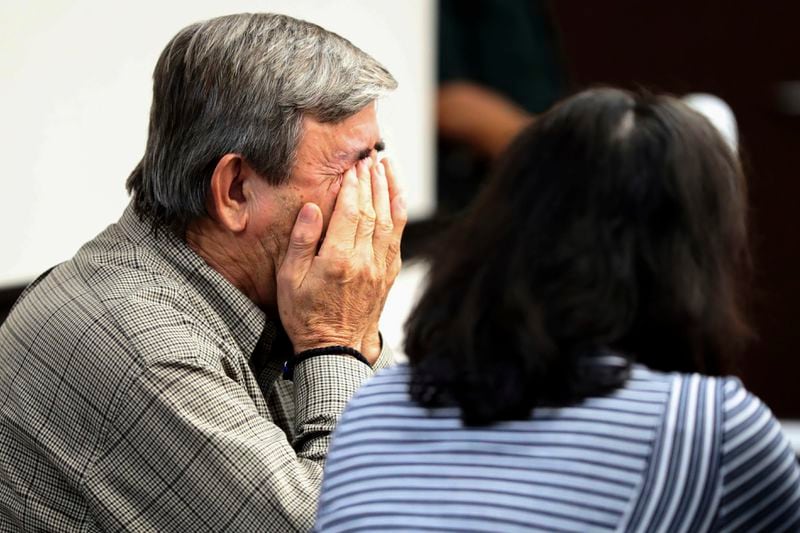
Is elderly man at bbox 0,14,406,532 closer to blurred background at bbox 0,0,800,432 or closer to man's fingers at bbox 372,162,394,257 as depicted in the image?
man's fingers at bbox 372,162,394,257

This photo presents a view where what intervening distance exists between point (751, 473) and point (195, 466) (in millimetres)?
769

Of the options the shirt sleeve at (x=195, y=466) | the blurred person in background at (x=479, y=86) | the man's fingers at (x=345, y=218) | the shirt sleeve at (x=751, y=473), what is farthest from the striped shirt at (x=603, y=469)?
the blurred person in background at (x=479, y=86)

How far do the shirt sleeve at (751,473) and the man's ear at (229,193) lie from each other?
90 cm

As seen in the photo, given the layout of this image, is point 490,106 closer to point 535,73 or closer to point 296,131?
point 535,73

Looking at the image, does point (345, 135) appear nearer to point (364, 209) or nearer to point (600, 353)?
point (364, 209)

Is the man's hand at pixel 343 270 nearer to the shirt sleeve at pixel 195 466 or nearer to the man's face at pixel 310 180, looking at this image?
the man's face at pixel 310 180

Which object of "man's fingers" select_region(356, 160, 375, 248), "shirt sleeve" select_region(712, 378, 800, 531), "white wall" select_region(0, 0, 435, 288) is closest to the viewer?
"shirt sleeve" select_region(712, 378, 800, 531)

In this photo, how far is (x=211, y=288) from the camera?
77.0 inches

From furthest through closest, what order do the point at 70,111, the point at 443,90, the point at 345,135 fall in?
the point at 443,90
the point at 70,111
the point at 345,135

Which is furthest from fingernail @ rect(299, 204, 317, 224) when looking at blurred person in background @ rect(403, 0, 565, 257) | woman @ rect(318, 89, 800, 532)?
blurred person in background @ rect(403, 0, 565, 257)

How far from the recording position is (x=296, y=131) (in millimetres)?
1959

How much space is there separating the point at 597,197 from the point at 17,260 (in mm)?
1815

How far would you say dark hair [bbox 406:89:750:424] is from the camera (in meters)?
1.36

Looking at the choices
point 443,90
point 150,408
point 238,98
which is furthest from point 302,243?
point 443,90
